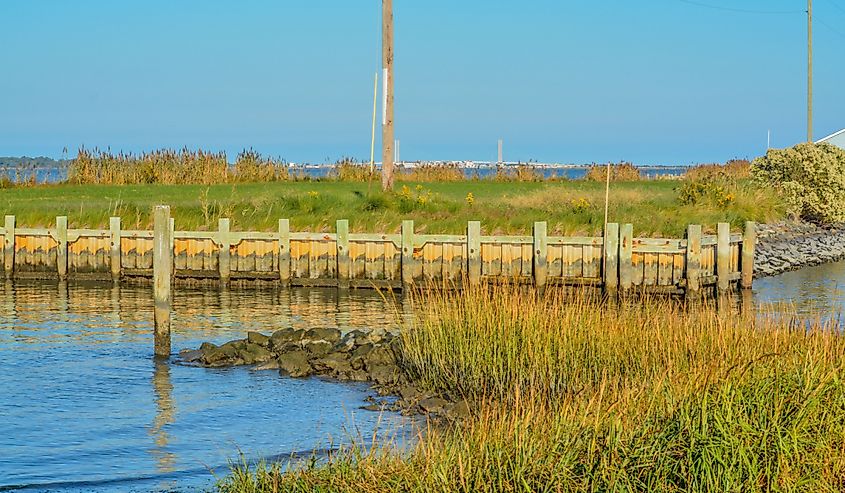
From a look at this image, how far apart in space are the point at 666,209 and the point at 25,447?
24257 mm

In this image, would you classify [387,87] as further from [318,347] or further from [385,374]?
[385,374]

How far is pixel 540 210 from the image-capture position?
31.5 metres

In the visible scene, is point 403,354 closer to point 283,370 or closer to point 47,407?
point 283,370

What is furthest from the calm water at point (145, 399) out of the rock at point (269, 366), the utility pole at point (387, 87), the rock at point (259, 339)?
the utility pole at point (387, 87)

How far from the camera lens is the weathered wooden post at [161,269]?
16.7 meters

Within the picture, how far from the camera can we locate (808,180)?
137 ft

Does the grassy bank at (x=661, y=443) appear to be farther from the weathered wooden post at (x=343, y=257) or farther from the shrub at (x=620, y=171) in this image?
the shrub at (x=620, y=171)

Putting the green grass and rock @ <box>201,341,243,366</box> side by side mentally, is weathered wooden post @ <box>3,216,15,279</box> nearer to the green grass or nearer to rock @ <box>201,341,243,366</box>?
the green grass

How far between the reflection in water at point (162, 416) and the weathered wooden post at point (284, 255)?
919 centimetres

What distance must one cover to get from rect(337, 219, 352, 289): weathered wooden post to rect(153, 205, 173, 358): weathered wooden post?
9.23 m

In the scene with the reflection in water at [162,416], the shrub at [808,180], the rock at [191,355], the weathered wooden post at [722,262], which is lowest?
the reflection in water at [162,416]

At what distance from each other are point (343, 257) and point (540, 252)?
4.41 meters

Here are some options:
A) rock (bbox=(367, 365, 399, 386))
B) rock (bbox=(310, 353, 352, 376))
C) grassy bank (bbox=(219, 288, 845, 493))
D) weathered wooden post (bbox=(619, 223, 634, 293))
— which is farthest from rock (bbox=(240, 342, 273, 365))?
weathered wooden post (bbox=(619, 223, 634, 293))

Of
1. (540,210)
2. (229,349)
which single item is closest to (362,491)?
(229,349)
